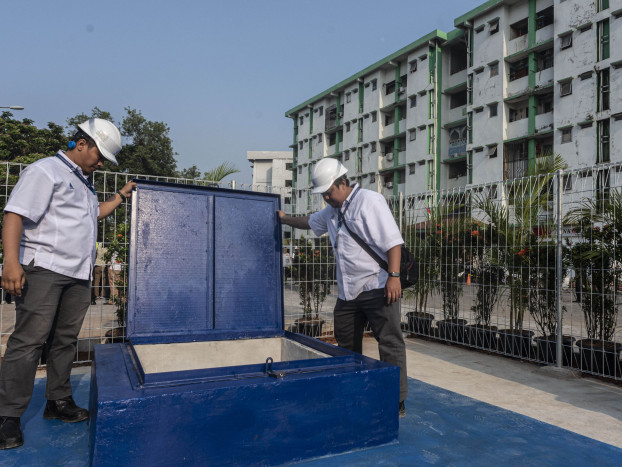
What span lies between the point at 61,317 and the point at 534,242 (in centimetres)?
479

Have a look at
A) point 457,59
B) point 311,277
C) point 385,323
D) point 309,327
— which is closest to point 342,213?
point 385,323

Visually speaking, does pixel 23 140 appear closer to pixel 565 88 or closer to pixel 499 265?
pixel 499 265

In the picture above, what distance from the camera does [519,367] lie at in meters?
5.09

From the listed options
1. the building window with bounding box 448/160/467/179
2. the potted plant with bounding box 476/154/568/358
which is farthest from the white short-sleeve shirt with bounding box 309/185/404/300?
the building window with bounding box 448/160/467/179

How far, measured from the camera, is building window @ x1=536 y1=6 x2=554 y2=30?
76.2 feet

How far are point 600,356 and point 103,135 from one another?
16.3 feet

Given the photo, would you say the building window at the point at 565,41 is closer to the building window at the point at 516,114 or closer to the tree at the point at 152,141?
the building window at the point at 516,114

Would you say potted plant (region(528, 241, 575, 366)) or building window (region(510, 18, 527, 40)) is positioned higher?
building window (region(510, 18, 527, 40))

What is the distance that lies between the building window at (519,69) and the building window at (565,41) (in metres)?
2.38

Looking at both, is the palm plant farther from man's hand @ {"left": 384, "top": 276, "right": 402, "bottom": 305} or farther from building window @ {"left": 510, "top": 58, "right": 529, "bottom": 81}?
building window @ {"left": 510, "top": 58, "right": 529, "bottom": 81}

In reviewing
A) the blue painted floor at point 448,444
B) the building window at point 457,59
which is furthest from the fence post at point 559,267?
the building window at point 457,59

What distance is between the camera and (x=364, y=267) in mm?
3219

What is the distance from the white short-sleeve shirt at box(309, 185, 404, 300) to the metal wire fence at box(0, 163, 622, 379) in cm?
225

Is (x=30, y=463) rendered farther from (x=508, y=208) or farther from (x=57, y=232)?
(x=508, y=208)
